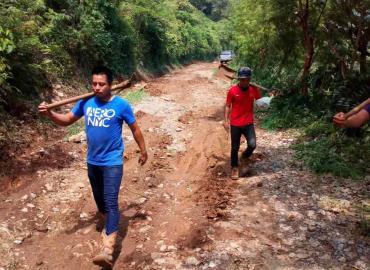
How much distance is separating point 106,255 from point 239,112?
131 inches

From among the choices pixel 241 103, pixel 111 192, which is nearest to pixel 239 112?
pixel 241 103

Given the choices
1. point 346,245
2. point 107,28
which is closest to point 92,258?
point 346,245

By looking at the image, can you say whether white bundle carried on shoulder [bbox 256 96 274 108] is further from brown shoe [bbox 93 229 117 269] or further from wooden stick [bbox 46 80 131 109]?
brown shoe [bbox 93 229 117 269]

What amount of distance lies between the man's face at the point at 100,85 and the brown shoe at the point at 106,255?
1484 mm

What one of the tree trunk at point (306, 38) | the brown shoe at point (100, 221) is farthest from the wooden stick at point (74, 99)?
the tree trunk at point (306, 38)

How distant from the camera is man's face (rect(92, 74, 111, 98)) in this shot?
4.38 m

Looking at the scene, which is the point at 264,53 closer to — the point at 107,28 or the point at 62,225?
the point at 107,28

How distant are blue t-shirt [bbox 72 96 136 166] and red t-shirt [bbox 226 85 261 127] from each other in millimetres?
2434

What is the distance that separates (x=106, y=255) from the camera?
414cm

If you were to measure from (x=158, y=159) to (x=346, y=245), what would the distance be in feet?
12.6

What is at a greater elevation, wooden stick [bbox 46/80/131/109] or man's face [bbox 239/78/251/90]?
wooden stick [bbox 46/80/131/109]

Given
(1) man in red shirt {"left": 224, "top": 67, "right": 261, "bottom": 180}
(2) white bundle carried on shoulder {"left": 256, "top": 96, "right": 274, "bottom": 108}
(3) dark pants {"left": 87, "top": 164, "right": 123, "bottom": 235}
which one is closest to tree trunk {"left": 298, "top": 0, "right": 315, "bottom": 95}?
(2) white bundle carried on shoulder {"left": 256, "top": 96, "right": 274, "bottom": 108}

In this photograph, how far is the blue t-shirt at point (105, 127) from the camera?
4.43 m

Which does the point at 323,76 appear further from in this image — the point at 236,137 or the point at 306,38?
the point at 236,137
